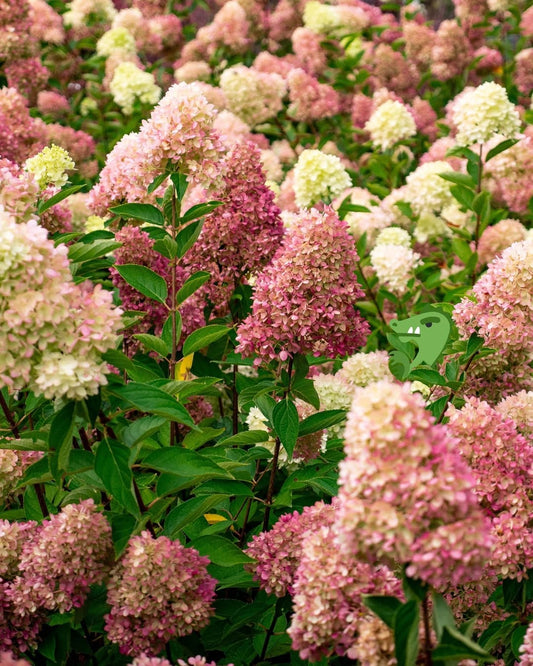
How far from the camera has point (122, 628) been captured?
126 centimetres

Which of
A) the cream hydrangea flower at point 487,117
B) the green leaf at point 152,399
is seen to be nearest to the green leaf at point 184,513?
the green leaf at point 152,399

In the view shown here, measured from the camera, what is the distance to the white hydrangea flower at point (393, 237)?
122 inches

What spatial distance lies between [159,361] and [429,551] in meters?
1.16

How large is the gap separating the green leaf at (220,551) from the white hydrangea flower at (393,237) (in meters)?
1.84

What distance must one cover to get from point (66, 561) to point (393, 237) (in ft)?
6.78

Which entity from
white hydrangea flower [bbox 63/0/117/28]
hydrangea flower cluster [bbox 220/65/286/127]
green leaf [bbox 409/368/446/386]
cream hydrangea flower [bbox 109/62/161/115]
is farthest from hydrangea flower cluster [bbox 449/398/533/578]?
white hydrangea flower [bbox 63/0/117/28]

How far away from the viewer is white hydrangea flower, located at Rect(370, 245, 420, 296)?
292 cm

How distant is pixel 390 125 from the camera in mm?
3590

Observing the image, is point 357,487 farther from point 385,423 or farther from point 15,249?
point 15,249

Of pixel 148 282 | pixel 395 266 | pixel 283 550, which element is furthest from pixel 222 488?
pixel 395 266

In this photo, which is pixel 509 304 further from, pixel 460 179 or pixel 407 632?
pixel 460 179

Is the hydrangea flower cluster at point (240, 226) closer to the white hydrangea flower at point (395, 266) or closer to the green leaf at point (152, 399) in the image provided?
the green leaf at point (152, 399)

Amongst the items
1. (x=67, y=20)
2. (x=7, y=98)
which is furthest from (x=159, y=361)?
(x=67, y=20)

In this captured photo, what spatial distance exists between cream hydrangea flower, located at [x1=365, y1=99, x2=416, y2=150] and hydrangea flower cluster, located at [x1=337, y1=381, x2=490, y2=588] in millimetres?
2816
